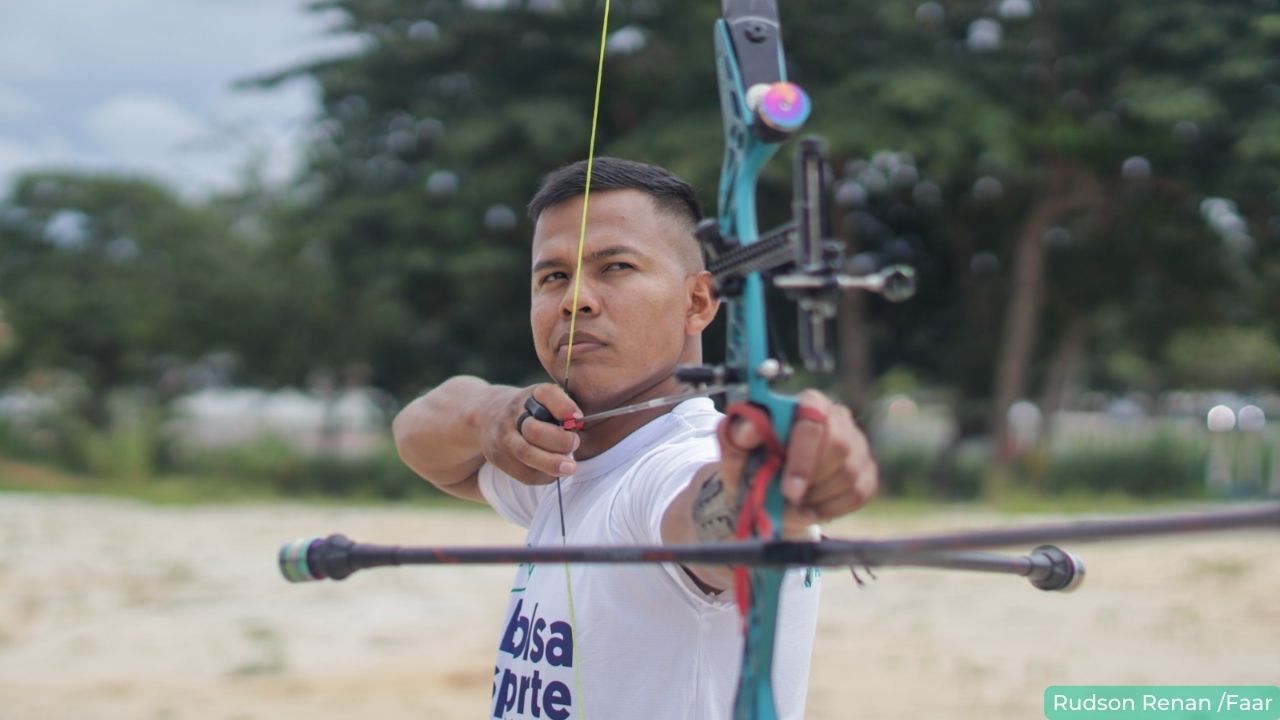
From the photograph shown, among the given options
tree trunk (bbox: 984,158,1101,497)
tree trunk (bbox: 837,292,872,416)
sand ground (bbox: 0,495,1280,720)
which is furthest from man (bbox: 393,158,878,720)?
tree trunk (bbox: 837,292,872,416)

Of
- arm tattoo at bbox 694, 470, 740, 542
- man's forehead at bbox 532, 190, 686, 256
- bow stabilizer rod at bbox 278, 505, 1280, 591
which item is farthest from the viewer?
man's forehead at bbox 532, 190, 686, 256

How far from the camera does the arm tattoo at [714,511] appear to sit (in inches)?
55.0

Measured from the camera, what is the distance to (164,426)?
2330 centimetres

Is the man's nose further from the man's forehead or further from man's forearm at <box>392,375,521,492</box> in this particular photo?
man's forearm at <box>392,375,521,492</box>

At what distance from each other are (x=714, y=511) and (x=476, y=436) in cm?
93

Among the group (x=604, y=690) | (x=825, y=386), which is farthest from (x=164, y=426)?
(x=604, y=690)

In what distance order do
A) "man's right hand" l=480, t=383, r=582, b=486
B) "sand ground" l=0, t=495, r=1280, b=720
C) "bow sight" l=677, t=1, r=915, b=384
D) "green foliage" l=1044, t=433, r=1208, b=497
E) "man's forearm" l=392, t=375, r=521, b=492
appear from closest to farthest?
"bow sight" l=677, t=1, r=915, b=384
"man's right hand" l=480, t=383, r=582, b=486
"man's forearm" l=392, t=375, r=521, b=492
"sand ground" l=0, t=495, r=1280, b=720
"green foliage" l=1044, t=433, r=1208, b=497

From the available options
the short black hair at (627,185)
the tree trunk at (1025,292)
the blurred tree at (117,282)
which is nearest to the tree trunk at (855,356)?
the tree trunk at (1025,292)

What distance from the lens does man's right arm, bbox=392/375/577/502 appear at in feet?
6.05

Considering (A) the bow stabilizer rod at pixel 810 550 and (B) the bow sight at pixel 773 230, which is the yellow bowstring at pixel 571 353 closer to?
(B) the bow sight at pixel 773 230

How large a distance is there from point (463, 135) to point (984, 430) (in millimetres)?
10412

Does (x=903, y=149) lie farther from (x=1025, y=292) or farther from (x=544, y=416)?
(x=544, y=416)

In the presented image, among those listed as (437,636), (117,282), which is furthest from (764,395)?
(117,282)

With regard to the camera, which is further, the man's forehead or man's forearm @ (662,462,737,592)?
the man's forehead
